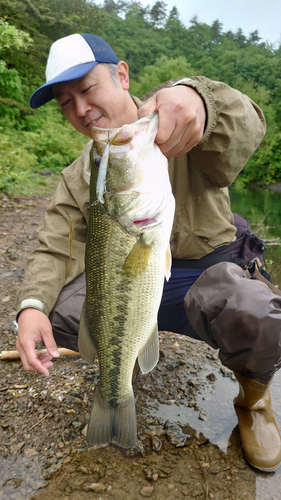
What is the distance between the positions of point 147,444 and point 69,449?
18.6 inches

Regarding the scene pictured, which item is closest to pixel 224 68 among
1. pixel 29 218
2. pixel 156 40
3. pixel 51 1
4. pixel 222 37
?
pixel 156 40

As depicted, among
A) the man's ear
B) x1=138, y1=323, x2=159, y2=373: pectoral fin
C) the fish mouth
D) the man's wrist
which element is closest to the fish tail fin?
x1=138, y1=323, x2=159, y2=373: pectoral fin

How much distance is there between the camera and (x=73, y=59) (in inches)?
103

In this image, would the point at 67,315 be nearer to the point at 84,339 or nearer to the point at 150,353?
the point at 84,339

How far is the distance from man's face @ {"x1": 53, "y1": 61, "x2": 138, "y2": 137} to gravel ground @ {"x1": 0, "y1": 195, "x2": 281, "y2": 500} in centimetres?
192

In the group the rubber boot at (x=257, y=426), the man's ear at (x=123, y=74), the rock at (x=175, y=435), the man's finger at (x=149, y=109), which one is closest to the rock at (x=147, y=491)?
the rock at (x=175, y=435)

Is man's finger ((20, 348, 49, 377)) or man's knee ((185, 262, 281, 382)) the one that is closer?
man's knee ((185, 262, 281, 382))

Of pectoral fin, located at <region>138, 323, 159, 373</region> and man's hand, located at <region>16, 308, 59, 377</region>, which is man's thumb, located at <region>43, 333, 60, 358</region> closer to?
man's hand, located at <region>16, 308, 59, 377</region>

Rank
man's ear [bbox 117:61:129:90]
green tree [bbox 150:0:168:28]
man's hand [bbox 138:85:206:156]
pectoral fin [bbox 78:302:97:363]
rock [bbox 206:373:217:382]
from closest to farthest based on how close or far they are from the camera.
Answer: man's hand [bbox 138:85:206:156] → pectoral fin [bbox 78:302:97:363] → man's ear [bbox 117:61:129:90] → rock [bbox 206:373:217:382] → green tree [bbox 150:0:168:28]

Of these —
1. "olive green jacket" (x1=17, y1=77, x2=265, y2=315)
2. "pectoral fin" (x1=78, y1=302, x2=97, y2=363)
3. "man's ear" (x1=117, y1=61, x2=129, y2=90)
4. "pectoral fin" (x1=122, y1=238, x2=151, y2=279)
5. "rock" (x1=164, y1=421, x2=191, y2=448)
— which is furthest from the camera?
"man's ear" (x1=117, y1=61, x2=129, y2=90)

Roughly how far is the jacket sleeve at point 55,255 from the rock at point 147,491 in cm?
117

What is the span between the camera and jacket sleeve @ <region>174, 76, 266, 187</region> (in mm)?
2057

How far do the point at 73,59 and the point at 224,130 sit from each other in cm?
126

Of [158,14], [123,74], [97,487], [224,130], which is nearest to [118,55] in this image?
[123,74]
